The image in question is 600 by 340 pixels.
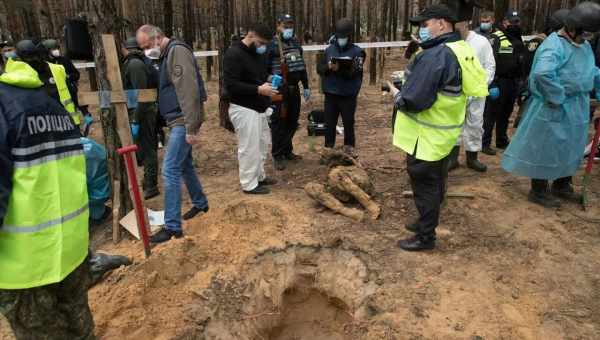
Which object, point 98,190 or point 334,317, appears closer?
point 334,317

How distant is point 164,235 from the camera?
386cm

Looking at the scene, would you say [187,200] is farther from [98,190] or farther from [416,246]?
[416,246]

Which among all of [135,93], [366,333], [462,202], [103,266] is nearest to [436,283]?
[366,333]

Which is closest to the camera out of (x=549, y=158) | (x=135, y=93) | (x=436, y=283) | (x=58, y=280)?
(x=58, y=280)

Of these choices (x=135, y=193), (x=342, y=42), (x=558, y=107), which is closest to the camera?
(x=135, y=193)

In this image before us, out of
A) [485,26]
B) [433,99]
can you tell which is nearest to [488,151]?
[485,26]

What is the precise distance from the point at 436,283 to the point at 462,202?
1.52 meters

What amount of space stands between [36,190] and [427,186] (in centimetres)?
281

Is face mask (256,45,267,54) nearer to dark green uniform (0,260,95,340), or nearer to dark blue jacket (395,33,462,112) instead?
dark blue jacket (395,33,462,112)

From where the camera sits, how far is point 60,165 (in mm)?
2041

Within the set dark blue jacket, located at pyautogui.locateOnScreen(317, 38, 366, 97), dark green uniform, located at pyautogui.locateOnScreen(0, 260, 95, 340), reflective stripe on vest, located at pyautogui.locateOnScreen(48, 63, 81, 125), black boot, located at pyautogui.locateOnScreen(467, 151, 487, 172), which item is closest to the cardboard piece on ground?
reflective stripe on vest, located at pyautogui.locateOnScreen(48, 63, 81, 125)

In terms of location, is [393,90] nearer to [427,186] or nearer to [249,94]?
[427,186]

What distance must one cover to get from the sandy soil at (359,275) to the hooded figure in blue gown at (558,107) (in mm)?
447

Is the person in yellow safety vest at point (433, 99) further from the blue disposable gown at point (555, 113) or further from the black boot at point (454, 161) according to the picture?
the black boot at point (454, 161)
